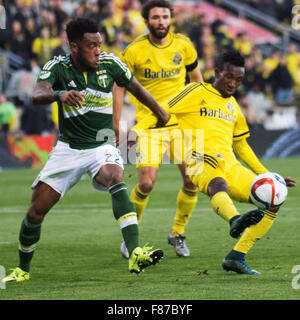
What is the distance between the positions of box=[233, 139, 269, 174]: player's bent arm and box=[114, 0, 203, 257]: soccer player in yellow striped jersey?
0.92 metres

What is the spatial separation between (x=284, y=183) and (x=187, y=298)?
1.53 meters

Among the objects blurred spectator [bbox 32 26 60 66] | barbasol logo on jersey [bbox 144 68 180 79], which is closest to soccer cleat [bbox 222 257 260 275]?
barbasol logo on jersey [bbox 144 68 180 79]

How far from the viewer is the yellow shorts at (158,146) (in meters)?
8.09

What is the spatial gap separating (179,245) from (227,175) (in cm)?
122

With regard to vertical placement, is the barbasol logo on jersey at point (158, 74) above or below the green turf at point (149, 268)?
above

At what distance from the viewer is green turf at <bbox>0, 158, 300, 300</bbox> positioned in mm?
5763

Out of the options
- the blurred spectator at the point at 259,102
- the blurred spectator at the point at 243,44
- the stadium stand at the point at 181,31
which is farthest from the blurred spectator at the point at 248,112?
the blurred spectator at the point at 243,44

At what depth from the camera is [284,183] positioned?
6.46 meters

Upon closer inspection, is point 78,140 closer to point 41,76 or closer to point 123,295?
point 41,76

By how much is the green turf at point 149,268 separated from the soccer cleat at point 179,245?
0.29 feet

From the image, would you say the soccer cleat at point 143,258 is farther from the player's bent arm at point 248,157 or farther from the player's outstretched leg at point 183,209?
the player's outstretched leg at point 183,209

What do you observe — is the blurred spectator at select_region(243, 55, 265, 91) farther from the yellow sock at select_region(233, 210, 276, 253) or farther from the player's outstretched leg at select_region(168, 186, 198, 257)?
the yellow sock at select_region(233, 210, 276, 253)

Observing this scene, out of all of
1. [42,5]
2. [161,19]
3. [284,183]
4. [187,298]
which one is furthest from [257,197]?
[42,5]
